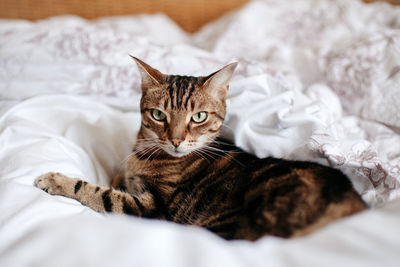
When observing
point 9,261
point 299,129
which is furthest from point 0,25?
point 299,129

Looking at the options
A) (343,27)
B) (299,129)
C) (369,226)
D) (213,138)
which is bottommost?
(213,138)

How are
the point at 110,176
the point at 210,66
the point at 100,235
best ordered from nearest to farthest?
the point at 100,235 < the point at 110,176 < the point at 210,66

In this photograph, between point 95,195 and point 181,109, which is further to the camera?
point 181,109

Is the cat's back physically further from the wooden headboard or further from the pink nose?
the wooden headboard

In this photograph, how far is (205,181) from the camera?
103cm

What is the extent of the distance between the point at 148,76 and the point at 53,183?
0.51 metres

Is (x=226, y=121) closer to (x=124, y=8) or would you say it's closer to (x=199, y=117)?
(x=199, y=117)

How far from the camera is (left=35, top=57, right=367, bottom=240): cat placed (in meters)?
0.73

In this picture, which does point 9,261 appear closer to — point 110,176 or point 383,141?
point 110,176

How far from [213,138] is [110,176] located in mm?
497

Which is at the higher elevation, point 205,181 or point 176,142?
point 176,142

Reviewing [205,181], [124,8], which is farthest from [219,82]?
[124,8]

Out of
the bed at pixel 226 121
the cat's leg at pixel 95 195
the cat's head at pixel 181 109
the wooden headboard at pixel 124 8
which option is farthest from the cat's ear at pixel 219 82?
the wooden headboard at pixel 124 8

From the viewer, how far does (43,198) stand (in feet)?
2.51
